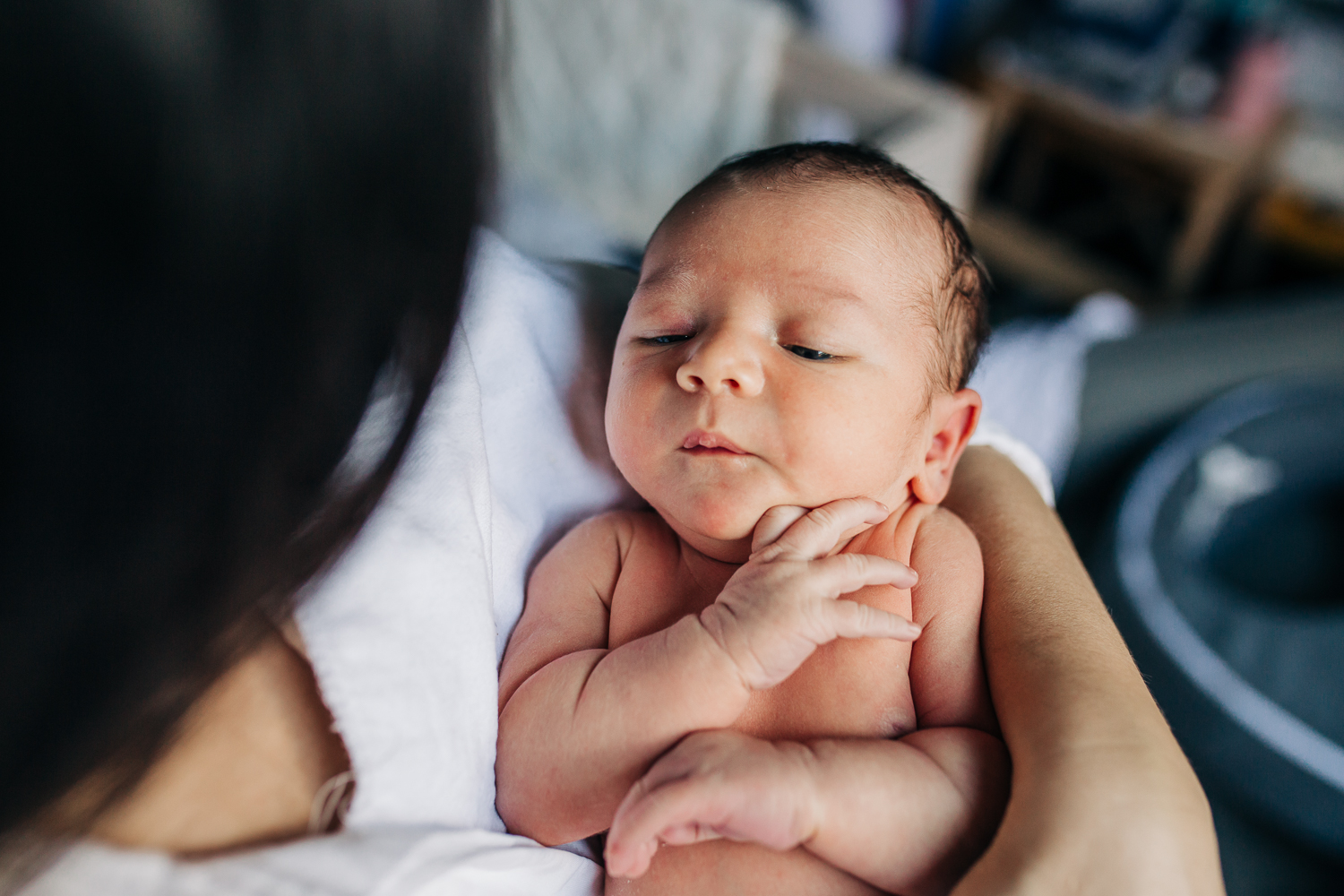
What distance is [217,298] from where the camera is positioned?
385mm

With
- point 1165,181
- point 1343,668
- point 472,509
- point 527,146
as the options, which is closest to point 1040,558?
point 472,509

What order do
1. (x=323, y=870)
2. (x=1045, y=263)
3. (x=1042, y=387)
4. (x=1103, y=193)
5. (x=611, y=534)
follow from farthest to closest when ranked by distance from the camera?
(x=1103, y=193) < (x=1045, y=263) < (x=1042, y=387) < (x=611, y=534) < (x=323, y=870)

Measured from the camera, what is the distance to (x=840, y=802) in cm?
58

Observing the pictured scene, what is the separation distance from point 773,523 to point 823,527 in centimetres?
4

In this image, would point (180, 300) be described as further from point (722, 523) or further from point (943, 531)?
point (943, 531)

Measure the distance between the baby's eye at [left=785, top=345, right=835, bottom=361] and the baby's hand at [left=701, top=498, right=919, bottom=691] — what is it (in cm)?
15

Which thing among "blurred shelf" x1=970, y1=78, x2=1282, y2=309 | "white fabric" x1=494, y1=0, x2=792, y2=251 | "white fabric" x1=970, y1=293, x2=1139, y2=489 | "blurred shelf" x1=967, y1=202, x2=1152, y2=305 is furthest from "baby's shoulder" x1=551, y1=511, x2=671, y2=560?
"blurred shelf" x1=970, y1=78, x2=1282, y2=309

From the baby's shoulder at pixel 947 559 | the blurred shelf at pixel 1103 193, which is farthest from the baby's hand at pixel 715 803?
the blurred shelf at pixel 1103 193

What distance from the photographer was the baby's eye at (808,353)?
2.42 ft

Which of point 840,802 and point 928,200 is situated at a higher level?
point 928,200

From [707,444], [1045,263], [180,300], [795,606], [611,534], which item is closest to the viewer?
[180,300]

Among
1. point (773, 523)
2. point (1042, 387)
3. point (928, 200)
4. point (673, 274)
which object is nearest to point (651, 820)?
point (773, 523)

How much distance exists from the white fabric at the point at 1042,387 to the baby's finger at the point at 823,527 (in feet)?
2.10

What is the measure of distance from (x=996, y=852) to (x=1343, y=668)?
3.92 ft
